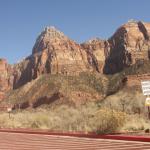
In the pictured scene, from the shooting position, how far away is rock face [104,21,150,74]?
129000 mm

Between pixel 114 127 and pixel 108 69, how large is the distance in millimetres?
120042

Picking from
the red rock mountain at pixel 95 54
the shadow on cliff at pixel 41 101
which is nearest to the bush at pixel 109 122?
the shadow on cliff at pixel 41 101

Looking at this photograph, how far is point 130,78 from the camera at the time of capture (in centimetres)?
8731

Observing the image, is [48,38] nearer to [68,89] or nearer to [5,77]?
[5,77]

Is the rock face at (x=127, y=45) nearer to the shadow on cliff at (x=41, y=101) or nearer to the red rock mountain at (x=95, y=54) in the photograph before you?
the red rock mountain at (x=95, y=54)

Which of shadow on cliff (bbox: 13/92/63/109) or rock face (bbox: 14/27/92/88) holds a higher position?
rock face (bbox: 14/27/92/88)

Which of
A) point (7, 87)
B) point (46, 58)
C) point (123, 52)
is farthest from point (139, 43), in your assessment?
point (7, 87)

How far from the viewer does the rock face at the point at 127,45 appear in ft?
423

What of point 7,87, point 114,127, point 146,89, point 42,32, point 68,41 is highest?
point 42,32

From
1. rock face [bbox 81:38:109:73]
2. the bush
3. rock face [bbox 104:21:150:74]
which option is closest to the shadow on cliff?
rock face [bbox 104:21:150:74]

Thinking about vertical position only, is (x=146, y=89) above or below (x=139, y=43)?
below

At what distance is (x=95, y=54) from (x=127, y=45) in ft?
60.3

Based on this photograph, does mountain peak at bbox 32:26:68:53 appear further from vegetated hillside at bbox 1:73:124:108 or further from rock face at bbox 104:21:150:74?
vegetated hillside at bbox 1:73:124:108

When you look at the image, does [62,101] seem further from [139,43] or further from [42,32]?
[42,32]
